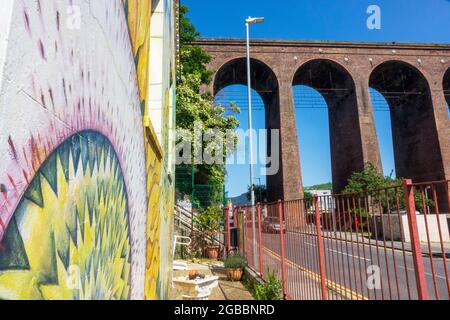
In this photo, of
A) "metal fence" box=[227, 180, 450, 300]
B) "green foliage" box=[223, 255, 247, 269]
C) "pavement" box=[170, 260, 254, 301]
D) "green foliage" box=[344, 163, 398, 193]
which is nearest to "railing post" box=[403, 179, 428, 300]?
"metal fence" box=[227, 180, 450, 300]

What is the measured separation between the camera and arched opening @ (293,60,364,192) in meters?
27.4

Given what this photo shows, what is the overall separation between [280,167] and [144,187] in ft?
78.8

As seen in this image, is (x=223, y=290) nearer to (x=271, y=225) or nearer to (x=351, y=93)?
(x=271, y=225)

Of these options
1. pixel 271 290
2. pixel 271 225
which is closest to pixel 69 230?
pixel 271 290

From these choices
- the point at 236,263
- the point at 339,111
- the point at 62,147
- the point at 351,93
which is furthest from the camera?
the point at 339,111

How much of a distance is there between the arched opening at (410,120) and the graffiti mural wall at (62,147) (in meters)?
31.9

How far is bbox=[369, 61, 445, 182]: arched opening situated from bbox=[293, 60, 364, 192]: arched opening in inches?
178

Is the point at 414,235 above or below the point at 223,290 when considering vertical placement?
above

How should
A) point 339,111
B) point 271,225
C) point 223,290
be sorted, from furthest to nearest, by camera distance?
point 339,111, point 223,290, point 271,225

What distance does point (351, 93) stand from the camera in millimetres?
28203

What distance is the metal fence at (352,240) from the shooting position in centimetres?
227

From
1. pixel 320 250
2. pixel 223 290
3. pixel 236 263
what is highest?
pixel 320 250

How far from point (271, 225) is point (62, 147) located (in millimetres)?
5434
